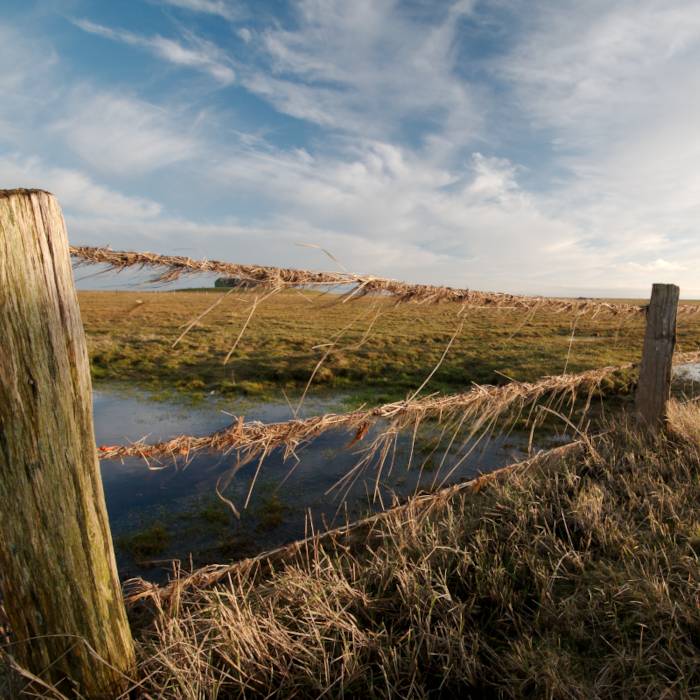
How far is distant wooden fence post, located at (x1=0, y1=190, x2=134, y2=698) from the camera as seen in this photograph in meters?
1.47

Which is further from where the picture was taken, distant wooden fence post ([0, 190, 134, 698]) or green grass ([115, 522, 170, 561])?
green grass ([115, 522, 170, 561])

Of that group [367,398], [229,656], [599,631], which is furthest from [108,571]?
[367,398]

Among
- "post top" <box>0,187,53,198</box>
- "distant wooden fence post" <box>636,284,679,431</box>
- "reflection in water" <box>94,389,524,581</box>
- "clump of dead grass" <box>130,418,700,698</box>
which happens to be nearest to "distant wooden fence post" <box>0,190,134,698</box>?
"post top" <box>0,187,53,198</box>

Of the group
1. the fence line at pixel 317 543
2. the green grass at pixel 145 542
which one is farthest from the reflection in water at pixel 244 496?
the fence line at pixel 317 543

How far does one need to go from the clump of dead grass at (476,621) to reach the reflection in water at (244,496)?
1120 mm

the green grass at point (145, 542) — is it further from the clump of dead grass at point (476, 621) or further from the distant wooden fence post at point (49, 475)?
the distant wooden fence post at point (49, 475)

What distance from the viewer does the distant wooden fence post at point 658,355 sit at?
148 inches

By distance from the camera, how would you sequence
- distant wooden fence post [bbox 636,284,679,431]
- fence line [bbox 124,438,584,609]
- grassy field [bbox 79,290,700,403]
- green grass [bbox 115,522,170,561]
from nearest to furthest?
fence line [bbox 124,438,584,609]
distant wooden fence post [bbox 636,284,679,431]
green grass [bbox 115,522,170,561]
grassy field [bbox 79,290,700,403]

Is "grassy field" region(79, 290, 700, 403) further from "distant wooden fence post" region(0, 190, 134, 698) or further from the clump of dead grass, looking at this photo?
"distant wooden fence post" region(0, 190, 134, 698)

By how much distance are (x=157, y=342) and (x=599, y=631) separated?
76.1ft

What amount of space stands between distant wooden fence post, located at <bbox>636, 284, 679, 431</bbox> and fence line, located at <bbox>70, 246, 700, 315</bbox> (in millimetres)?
948

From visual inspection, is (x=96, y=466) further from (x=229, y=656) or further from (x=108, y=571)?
(x=229, y=656)

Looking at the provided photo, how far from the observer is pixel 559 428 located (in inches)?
340

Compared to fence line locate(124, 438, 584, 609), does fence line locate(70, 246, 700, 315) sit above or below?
above
